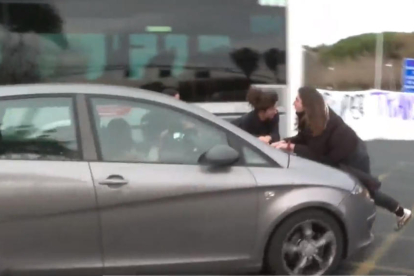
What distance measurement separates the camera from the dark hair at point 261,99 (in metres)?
6.71

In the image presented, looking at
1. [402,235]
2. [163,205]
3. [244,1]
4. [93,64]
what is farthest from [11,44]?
[402,235]

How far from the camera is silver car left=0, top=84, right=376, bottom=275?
4.39m

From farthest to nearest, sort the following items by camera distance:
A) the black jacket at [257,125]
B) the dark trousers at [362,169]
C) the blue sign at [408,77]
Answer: the blue sign at [408,77] → the black jacket at [257,125] → the dark trousers at [362,169]

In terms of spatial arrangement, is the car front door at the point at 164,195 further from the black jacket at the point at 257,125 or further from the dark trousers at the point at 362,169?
the black jacket at the point at 257,125

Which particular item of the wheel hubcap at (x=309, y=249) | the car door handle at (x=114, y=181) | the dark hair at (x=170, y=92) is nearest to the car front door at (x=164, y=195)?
the car door handle at (x=114, y=181)

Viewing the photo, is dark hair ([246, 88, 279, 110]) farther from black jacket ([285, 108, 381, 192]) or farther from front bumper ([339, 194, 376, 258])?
front bumper ([339, 194, 376, 258])

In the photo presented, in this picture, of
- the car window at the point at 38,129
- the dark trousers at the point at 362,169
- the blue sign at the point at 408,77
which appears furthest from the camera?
the blue sign at the point at 408,77

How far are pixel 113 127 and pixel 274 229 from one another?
1.39 metres

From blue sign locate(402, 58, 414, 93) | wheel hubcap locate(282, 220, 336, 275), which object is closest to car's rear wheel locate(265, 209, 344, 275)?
wheel hubcap locate(282, 220, 336, 275)

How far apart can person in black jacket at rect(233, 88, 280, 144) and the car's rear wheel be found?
5.65ft

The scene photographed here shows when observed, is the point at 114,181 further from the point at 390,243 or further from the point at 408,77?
the point at 408,77

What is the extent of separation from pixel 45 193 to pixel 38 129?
1.46ft

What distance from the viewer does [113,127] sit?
15.0 ft

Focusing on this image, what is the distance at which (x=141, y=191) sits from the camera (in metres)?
4.50
